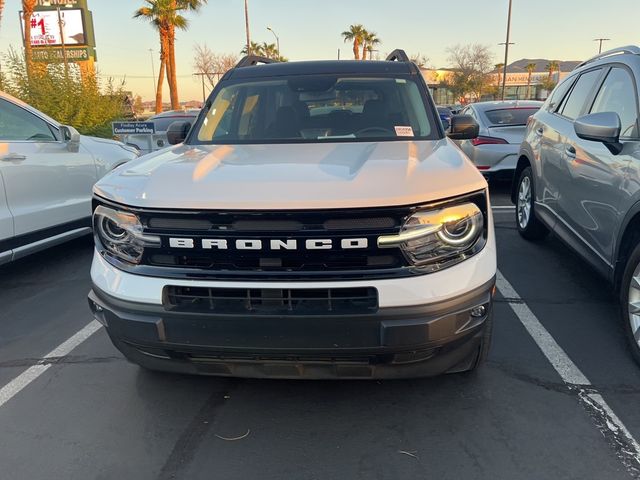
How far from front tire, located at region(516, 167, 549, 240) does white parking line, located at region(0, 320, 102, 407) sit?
4239 millimetres

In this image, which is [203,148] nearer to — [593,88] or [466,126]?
[466,126]

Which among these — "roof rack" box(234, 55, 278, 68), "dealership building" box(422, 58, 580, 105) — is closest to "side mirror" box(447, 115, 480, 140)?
"roof rack" box(234, 55, 278, 68)

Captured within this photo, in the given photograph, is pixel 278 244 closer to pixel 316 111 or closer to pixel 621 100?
pixel 316 111

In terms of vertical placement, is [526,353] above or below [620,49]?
below

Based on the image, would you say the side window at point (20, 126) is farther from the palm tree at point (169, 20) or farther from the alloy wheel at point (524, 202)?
the palm tree at point (169, 20)

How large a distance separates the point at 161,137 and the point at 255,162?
8387 millimetres

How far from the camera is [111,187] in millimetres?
2529

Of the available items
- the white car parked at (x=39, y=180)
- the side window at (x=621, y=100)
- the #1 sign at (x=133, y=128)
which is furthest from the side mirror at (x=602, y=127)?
the #1 sign at (x=133, y=128)

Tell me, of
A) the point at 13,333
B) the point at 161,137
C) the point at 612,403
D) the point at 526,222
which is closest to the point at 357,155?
the point at 612,403

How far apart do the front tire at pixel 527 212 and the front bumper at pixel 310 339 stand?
3.38 meters

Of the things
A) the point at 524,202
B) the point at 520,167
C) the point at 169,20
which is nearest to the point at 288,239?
the point at 524,202

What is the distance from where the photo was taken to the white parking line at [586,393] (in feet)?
7.84

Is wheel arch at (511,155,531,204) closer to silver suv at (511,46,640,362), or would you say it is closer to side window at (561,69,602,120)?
silver suv at (511,46,640,362)

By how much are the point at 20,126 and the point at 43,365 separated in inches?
104
